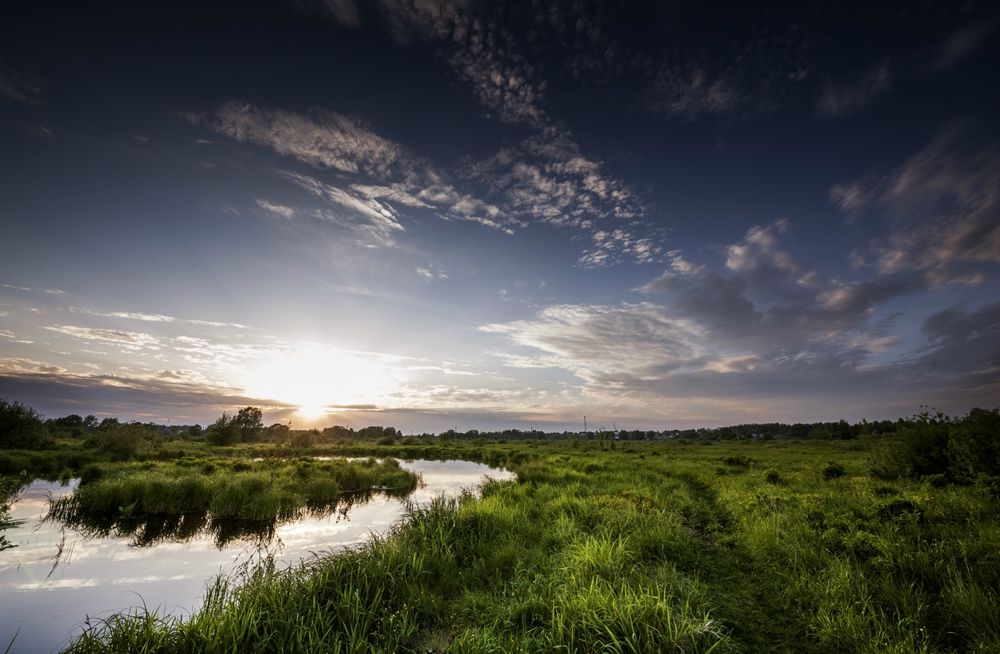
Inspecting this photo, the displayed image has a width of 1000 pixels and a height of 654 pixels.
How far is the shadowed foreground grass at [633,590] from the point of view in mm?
5629

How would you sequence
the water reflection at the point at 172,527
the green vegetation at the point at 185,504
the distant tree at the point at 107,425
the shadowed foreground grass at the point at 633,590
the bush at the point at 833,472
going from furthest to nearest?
the distant tree at the point at 107,425, the bush at the point at 833,472, the green vegetation at the point at 185,504, the water reflection at the point at 172,527, the shadowed foreground grass at the point at 633,590

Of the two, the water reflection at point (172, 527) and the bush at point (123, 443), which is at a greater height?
the bush at point (123, 443)

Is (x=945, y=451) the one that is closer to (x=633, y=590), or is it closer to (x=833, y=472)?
(x=833, y=472)

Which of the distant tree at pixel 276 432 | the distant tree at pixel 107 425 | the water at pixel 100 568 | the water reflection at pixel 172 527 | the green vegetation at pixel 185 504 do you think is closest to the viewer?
the water at pixel 100 568

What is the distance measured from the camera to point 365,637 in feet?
19.9

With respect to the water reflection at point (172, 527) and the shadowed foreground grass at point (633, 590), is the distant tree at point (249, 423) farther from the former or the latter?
the shadowed foreground grass at point (633, 590)

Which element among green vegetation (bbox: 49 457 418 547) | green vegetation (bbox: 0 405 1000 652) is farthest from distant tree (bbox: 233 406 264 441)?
green vegetation (bbox: 0 405 1000 652)

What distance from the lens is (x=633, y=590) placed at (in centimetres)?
662

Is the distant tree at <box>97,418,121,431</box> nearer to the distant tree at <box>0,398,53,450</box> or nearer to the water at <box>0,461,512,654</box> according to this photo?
the distant tree at <box>0,398,53,450</box>

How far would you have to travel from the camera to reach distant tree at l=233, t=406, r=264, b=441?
232 feet

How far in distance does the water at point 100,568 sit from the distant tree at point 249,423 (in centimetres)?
6044

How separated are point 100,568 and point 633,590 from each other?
14170 millimetres

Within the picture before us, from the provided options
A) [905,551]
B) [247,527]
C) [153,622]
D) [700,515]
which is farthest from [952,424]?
[247,527]

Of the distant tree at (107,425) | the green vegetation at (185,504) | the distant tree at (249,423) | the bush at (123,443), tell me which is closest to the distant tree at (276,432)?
the distant tree at (249,423)
